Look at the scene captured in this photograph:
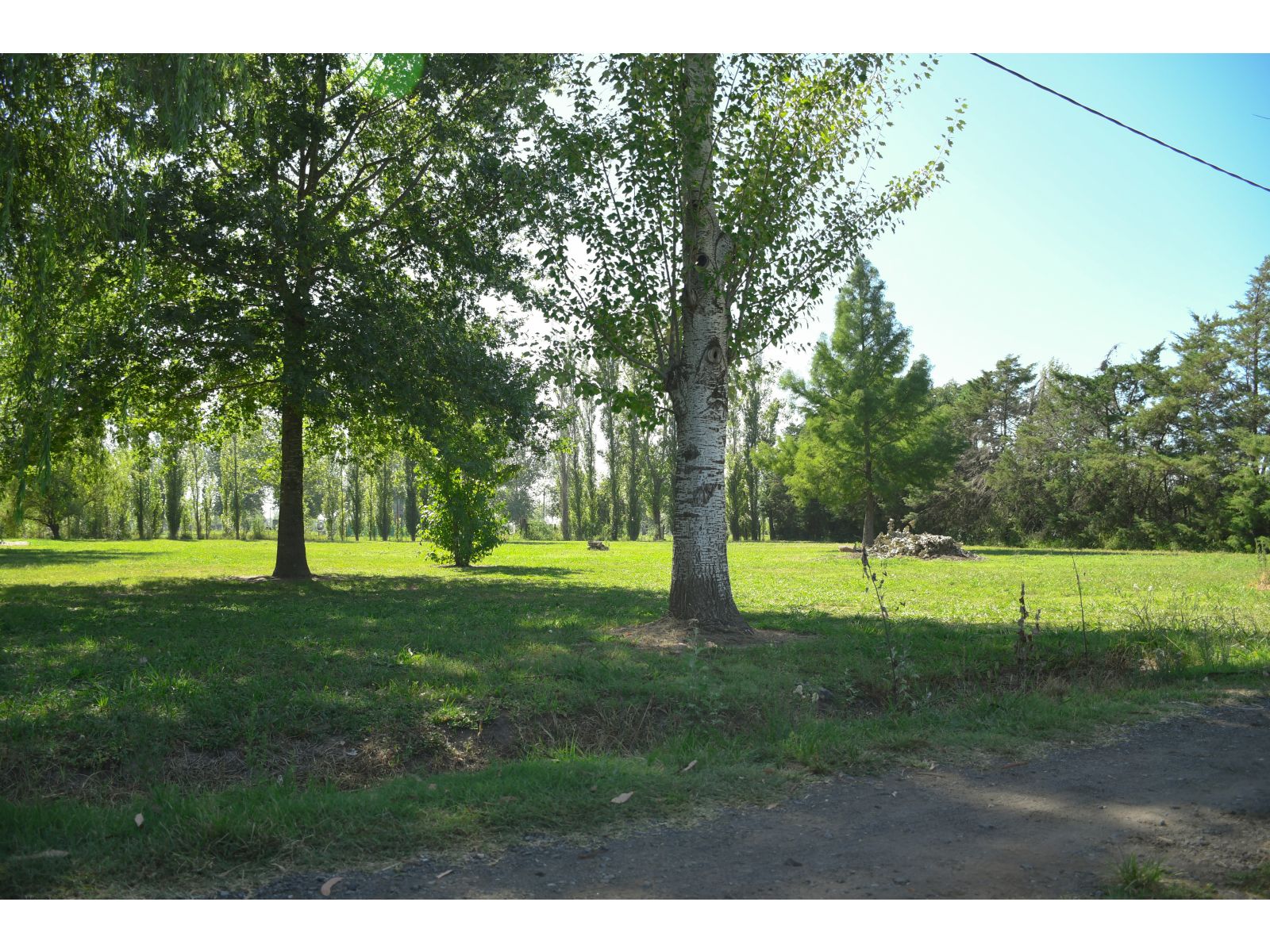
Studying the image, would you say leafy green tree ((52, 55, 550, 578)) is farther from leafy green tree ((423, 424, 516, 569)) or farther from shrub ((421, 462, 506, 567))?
shrub ((421, 462, 506, 567))

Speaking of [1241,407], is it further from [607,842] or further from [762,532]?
[607,842]

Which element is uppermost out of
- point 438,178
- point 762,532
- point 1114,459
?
point 438,178

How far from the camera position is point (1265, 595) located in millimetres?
12625

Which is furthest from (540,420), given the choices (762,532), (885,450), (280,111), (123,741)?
(762,532)

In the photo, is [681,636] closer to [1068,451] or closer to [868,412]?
[868,412]

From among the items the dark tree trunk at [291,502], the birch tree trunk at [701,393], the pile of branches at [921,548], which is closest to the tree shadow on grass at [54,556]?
the dark tree trunk at [291,502]

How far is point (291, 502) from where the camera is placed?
15195 mm

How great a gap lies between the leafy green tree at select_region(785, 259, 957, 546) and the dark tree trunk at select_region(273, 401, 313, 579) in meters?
19.5

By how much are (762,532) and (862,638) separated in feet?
171

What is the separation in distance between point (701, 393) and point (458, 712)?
14.3ft

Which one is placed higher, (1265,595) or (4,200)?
(4,200)

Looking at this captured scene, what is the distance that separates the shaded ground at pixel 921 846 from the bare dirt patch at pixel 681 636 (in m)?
3.50

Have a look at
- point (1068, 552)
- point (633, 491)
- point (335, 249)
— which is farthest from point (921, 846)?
point (633, 491)

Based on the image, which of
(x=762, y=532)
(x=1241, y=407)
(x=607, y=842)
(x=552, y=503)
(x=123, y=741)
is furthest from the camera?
(x=552, y=503)
